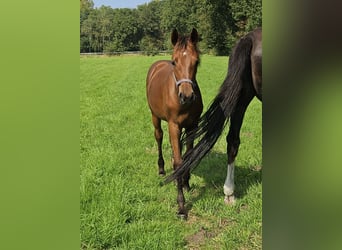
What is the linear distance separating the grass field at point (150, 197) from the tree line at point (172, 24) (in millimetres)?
414

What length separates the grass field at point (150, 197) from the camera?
212 cm

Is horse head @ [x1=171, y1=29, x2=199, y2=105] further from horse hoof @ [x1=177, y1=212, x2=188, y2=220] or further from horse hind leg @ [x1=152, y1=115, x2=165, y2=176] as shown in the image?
horse hind leg @ [x1=152, y1=115, x2=165, y2=176]

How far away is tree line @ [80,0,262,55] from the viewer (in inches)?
108

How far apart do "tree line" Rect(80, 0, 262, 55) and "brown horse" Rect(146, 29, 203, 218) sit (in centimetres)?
26

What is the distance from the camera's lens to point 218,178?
3.22 meters

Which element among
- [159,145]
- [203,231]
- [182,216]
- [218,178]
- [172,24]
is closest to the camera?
[203,231]

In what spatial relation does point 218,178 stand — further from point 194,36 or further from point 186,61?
point 194,36

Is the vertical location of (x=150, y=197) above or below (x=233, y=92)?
below

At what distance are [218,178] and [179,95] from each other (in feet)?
4.04

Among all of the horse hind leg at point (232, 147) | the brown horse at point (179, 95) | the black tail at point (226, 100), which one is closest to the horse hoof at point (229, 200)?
the horse hind leg at point (232, 147)

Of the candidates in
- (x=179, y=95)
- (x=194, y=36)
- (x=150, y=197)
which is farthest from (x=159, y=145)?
(x=194, y=36)

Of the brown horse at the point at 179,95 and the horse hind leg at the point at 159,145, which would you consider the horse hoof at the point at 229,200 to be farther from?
the horse hind leg at the point at 159,145

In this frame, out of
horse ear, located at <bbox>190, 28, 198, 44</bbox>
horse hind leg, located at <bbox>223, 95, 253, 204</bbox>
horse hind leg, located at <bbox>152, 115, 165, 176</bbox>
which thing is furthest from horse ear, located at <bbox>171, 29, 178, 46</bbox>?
horse hind leg, located at <bbox>152, 115, 165, 176</bbox>
